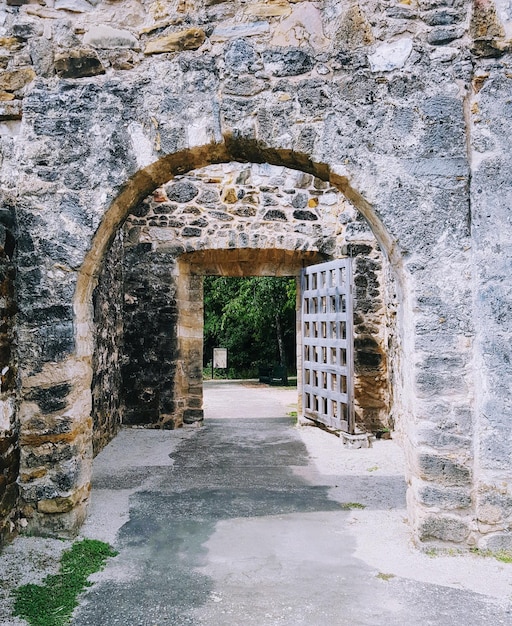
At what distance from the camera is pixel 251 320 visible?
48.9ft

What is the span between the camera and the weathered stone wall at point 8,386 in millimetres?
2887

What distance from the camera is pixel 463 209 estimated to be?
297cm

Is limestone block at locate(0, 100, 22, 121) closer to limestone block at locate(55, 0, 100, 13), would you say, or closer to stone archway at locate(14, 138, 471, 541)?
limestone block at locate(55, 0, 100, 13)

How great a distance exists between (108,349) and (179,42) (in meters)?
3.52

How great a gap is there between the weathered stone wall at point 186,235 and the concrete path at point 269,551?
4.88 feet

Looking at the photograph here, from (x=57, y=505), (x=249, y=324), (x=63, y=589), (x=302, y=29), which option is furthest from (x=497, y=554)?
(x=249, y=324)

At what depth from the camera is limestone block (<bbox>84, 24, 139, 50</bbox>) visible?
3.23 m

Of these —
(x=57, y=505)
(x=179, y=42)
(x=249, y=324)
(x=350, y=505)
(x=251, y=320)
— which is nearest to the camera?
(x=57, y=505)

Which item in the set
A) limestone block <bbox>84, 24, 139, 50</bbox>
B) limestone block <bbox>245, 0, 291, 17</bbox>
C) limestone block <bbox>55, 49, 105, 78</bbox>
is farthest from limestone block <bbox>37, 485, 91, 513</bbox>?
limestone block <bbox>245, 0, 291, 17</bbox>

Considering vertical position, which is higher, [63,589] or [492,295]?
[492,295]

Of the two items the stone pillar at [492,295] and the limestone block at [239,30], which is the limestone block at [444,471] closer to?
the stone pillar at [492,295]

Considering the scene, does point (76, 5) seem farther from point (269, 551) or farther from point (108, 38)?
point (269, 551)

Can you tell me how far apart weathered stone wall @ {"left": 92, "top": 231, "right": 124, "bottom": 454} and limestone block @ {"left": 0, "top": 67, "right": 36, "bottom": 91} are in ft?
6.37

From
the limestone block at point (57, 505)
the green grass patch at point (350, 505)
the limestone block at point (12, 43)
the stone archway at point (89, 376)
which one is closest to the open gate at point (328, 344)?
the green grass patch at point (350, 505)
